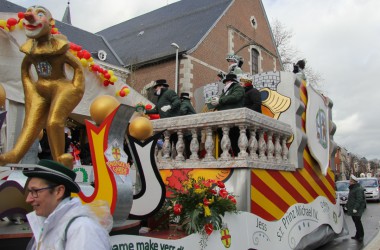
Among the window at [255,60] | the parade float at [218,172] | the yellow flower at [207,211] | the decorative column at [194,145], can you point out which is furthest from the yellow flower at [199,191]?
the window at [255,60]

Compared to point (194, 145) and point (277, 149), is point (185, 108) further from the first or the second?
point (277, 149)

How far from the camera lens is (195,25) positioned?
26.2 m

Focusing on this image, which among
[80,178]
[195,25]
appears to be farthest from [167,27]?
[80,178]

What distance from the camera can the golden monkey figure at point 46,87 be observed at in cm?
321

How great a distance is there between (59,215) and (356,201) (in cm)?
949

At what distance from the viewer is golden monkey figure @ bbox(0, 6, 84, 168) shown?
10.5 feet

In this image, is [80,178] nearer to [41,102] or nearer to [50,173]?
[41,102]

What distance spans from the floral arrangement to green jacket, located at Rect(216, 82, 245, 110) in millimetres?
1305

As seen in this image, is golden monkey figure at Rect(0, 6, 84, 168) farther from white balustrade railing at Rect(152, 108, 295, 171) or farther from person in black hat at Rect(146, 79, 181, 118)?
person in black hat at Rect(146, 79, 181, 118)

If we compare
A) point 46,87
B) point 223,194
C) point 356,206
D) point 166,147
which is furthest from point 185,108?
point 356,206

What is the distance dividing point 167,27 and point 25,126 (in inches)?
1002

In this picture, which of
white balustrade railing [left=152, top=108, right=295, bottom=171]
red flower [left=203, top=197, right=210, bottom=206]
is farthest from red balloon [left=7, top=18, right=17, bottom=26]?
red flower [left=203, top=197, right=210, bottom=206]

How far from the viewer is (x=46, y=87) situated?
133 inches

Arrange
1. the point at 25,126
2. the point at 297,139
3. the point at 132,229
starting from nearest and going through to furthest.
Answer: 1. the point at 132,229
2. the point at 25,126
3. the point at 297,139
